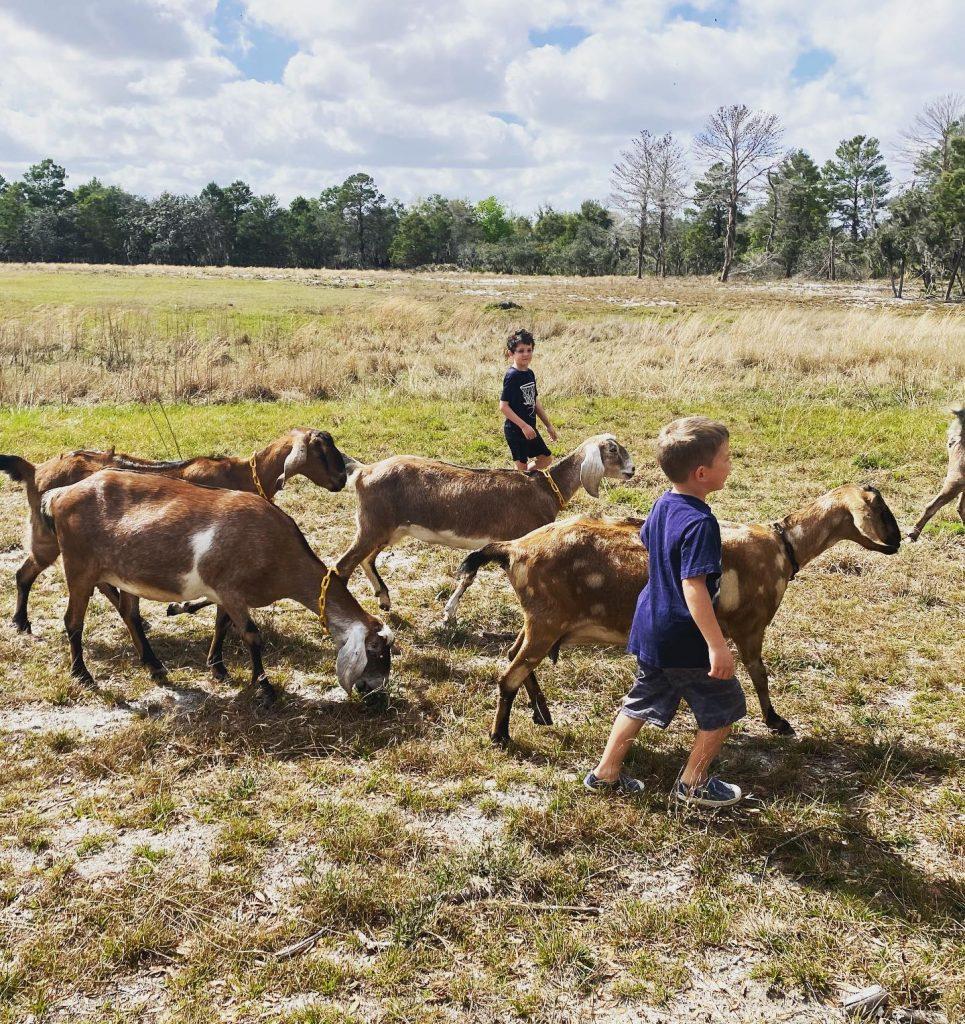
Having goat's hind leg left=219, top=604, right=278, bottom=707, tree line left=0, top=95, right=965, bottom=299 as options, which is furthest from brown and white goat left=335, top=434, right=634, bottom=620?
tree line left=0, top=95, right=965, bottom=299

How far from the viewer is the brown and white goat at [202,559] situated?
16.6 ft

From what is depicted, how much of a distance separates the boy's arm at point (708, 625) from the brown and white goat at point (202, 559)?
2296 millimetres

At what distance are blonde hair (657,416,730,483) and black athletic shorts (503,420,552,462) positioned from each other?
13.8 ft

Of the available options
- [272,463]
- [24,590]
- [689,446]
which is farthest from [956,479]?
[24,590]

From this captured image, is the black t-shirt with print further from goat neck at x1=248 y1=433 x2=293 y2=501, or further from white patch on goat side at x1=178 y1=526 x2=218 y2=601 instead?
white patch on goat side at x1=178 y1=526 x2=218 y2=601

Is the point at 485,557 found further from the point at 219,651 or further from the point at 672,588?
the point at 219,651

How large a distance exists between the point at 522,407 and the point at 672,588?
426 centimetres

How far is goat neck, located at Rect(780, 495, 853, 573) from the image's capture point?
5.11m

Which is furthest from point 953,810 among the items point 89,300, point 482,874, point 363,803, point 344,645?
point 89,300

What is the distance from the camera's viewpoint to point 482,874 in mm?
3582

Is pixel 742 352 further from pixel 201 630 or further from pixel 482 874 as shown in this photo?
pixel 482 874

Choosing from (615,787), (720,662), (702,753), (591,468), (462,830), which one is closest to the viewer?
(720,662)

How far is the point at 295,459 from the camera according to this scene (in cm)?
746

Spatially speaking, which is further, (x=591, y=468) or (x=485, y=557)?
(x=591, y=468)
